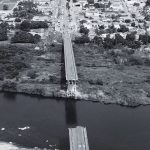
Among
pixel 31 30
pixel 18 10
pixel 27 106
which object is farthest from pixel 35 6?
pixel 27 106

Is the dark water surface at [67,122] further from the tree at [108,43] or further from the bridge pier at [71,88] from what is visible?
the tree at [108,43]

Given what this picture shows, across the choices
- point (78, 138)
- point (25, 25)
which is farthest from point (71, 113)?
point (25, 25)

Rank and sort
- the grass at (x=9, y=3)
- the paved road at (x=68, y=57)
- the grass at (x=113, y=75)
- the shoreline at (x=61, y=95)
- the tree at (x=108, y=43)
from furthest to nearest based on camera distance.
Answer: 1. the grass at (x=9, y=3)
2. the tree at (x=108, y=43)
3. the paved road at (x=68, y=57)
4. the grass at (x=113, y=75)
5. the shoreline at (x=61, y=95)

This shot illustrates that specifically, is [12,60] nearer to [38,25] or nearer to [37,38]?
[37,38]

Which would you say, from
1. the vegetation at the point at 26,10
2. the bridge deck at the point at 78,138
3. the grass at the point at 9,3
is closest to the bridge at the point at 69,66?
the bridge deck at the point at 78,138

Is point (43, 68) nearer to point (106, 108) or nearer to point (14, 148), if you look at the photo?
point (106, 108)

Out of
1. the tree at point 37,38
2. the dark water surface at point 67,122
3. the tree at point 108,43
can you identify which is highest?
the tree at point 37,38

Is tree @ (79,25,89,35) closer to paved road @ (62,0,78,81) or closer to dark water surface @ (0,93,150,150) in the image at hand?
paved road @ (62,0,78,81)
